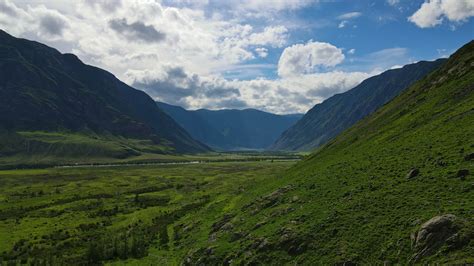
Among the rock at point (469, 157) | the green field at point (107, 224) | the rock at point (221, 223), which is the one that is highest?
the rock at point (469, 157)

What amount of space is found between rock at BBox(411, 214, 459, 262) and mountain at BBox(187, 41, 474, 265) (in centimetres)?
8

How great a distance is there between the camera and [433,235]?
32844 millimetres

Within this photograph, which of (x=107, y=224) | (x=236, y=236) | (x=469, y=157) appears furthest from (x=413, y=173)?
(x=107, y=224)

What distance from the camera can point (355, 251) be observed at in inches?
1455

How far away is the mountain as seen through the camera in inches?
1335

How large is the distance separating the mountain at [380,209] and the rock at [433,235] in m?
0.08

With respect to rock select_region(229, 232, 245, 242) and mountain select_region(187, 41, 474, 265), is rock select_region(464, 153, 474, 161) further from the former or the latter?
rock select_region(229, 232, 245, 242)

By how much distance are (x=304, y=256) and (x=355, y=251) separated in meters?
6.15

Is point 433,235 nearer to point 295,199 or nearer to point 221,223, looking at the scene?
point 295,199

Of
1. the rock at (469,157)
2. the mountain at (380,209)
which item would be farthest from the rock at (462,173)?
the rock at (469,157)

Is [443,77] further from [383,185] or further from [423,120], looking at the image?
[383,185]

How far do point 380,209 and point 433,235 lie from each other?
925cm

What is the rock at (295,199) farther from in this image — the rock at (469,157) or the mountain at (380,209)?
the rock at (469,157)

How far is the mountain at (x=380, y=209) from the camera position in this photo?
33.9 m
